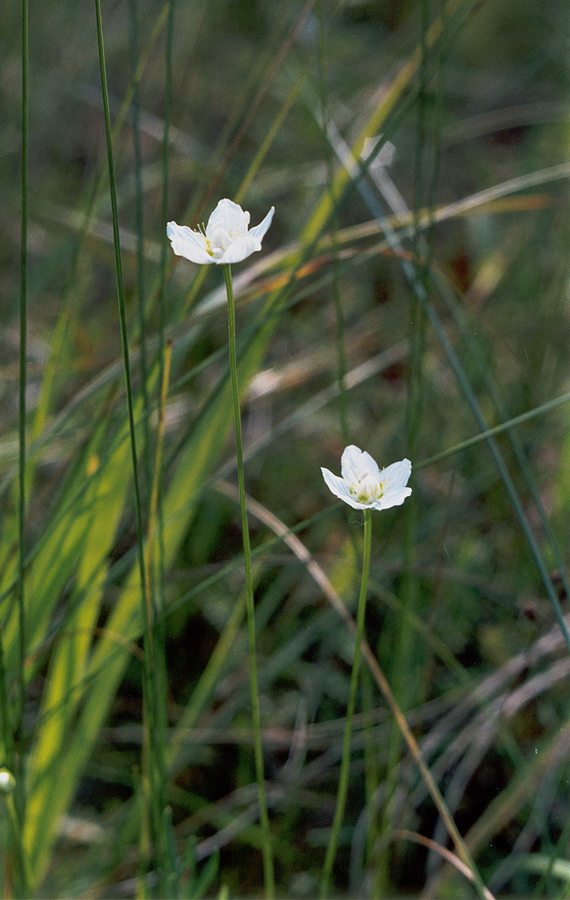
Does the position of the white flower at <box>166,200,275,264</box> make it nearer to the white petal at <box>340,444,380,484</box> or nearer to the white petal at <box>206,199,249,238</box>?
the white petal at <box>206,199,249,238</box>

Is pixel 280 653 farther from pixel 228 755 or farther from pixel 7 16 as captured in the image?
pixel 7 16

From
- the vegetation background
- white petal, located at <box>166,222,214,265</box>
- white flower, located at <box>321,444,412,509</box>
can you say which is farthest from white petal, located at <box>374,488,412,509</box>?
white petal, located at <box>166,222,214,265</box>

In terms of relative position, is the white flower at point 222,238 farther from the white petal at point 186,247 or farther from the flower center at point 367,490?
the flower center at point 367,490

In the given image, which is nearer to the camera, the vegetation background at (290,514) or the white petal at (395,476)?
the white petal at (395,476)

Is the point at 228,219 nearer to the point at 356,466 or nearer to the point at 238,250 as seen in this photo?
the point at 238,250

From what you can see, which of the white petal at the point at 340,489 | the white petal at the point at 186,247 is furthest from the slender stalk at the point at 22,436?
the white petal at the point at 340,489
